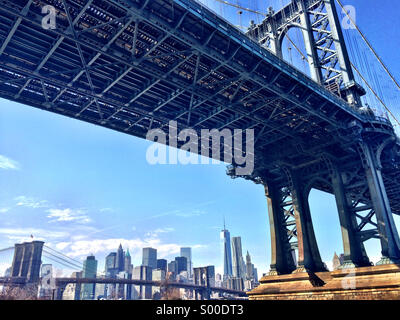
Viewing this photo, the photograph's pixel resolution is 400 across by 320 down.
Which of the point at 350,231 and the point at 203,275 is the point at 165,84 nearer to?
the point at 350,231

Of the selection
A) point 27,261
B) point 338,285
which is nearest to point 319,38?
point 338,285

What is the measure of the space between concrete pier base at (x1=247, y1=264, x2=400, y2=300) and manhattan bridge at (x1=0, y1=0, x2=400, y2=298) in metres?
1.28

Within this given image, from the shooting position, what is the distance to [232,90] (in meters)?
25.1

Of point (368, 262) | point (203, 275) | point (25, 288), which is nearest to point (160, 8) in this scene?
point (368, 262)

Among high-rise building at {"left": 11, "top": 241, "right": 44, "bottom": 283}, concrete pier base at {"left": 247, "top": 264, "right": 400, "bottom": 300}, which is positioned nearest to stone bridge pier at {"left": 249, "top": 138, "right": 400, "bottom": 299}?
concrete pier base at {"left": 247, "top": 264, "right": 400, "bottom": 300}

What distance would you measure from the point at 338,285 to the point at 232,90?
60.8ft

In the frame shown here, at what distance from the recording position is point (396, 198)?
1961 inches

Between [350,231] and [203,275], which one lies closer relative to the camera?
[350,231]

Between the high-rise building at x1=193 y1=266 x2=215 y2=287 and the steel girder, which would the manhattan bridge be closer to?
the steel girder

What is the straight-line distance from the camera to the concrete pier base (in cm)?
2339

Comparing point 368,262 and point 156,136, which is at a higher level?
point 156,136
